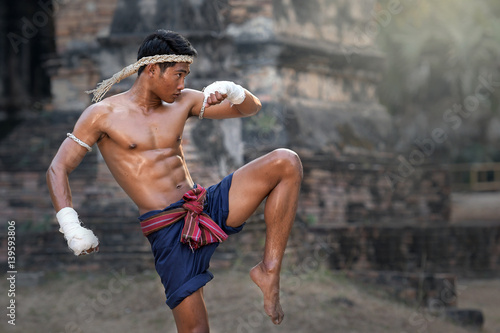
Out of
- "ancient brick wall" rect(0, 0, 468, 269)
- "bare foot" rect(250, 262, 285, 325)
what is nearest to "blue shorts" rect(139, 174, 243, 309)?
"bare foot" rect(250, 262, 285, 325)

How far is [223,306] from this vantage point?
7.82 m

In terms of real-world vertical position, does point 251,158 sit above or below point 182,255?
below

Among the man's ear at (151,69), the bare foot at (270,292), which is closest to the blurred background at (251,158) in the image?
the bare foot at (270,292)

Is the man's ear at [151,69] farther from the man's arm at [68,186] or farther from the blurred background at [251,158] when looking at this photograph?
the blurred background at [251,158]

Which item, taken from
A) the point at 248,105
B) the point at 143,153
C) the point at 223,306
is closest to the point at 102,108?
the point at 143,153

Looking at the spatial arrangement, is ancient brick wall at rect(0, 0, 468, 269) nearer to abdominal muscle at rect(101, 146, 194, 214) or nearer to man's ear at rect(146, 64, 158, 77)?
abdominal muscle at rect(101, 146, 194, 214)

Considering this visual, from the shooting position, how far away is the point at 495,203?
17.9 meters

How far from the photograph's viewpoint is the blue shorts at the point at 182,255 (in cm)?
452

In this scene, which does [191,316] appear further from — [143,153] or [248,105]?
[248,105]

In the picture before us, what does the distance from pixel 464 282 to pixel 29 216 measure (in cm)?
628

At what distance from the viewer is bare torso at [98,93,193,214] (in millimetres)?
4566

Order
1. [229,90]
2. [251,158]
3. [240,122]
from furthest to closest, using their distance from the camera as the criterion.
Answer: [240,122] → [251,158] → [229,90]

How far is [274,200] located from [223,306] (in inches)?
141

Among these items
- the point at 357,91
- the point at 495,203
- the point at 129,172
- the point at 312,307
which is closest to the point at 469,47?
the point at 495,203
